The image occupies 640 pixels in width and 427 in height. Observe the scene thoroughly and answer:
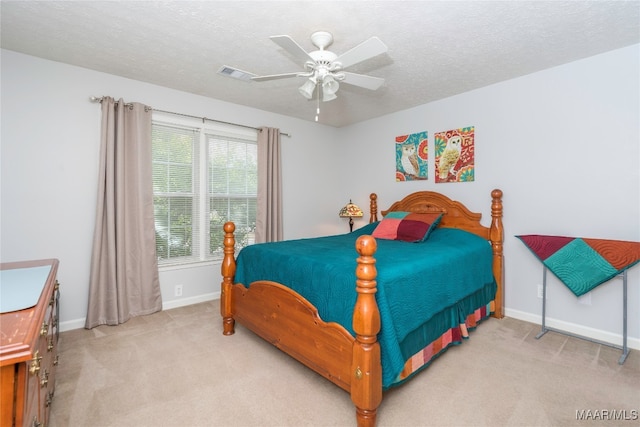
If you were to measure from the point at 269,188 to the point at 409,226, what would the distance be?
1.85 metres

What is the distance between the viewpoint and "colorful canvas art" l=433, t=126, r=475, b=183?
11.1 ft

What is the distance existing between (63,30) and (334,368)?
9.76 ft

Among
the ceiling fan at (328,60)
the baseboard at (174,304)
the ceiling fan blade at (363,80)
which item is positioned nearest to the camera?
the ceiling fan at (328,60)

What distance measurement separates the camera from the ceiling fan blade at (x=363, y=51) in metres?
1.76

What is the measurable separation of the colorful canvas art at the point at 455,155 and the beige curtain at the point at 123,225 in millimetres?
3206

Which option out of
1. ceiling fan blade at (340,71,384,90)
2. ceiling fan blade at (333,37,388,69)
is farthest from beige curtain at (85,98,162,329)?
ceiling fan blade at (333,37,388,69)

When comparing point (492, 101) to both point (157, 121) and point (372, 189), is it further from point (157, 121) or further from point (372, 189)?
point (157, 121)

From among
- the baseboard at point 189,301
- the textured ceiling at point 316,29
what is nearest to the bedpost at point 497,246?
the textured ceiling at point 316,29

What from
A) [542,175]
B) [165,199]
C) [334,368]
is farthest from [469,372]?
[165,199]

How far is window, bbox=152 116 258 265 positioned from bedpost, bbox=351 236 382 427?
2.62m

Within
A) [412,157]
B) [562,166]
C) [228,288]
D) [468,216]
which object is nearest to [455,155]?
[412,157]

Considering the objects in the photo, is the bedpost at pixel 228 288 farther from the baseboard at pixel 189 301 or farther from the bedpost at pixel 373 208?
the bedpost at pixel 373 208

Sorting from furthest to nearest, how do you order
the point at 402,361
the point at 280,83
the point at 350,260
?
the point at 280,83 < the point at 350,260 < the point at 402,361

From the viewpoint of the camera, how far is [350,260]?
81.8 inches
